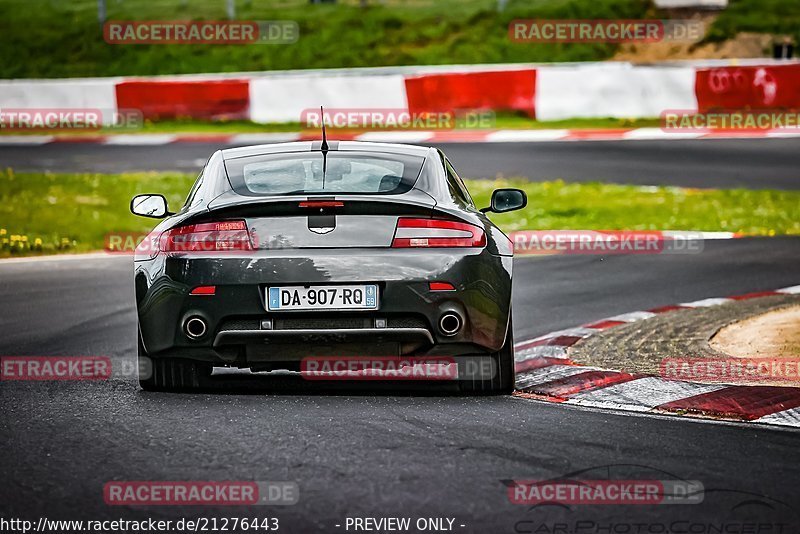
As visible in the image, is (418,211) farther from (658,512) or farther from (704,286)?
(704,286)

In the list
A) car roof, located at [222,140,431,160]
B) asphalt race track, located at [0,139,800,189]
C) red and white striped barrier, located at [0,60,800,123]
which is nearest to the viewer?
car roof, located at [222,140,431,160]

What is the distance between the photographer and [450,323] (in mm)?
7664

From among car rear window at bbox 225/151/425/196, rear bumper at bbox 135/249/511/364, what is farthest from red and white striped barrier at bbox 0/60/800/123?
rear bumper at bbox 135/249/511/364

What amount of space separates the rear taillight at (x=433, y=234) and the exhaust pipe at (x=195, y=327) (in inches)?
40.2

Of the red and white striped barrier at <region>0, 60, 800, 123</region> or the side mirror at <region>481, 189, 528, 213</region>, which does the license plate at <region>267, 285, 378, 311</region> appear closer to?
the side mirror at <region>481, 189, 528, 213</region>

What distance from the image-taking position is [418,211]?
7652 millimetres

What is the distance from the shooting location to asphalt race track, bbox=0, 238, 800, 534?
5.51 meters

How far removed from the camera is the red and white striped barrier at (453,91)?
27312 millimetres

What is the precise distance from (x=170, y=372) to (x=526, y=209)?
10941mm

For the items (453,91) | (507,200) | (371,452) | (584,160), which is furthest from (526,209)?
(371,452)

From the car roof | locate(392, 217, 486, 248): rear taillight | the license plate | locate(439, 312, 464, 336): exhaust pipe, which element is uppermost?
the car roof

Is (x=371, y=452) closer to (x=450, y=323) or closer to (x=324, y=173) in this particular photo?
(x=450, y=323)

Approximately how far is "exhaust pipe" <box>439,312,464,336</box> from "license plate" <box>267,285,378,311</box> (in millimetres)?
348

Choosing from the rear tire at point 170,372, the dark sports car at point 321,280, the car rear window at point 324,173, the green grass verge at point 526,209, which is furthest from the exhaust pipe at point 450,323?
the green grass verge at point 526,209
